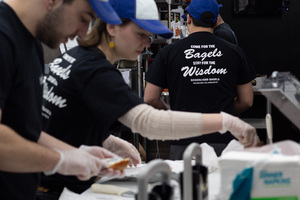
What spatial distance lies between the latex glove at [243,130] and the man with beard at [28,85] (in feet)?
1.79

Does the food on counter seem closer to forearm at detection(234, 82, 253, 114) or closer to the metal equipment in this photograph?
the metal equipment

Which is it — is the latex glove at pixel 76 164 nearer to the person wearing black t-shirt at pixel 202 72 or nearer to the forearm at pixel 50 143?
the forearm at pixel 50 143

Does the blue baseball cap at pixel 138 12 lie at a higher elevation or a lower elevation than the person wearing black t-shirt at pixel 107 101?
higher

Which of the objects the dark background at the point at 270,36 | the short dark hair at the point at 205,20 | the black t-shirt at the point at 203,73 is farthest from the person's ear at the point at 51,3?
the dark background at the point at 270,36

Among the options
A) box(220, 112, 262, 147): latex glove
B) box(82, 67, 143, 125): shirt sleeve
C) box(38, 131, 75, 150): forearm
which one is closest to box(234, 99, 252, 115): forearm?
box(220, 112, 262, 147): latex glove

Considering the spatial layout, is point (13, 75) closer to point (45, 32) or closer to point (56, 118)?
point (45, 32)

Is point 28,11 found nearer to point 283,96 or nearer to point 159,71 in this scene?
point 283,96

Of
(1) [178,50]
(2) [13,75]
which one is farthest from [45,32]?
(1) [178,50]

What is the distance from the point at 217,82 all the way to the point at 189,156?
1.63 metres

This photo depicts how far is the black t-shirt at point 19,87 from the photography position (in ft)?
4.63

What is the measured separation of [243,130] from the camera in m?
1.83

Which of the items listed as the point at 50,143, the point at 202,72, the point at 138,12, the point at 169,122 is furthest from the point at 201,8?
the point at 50,143

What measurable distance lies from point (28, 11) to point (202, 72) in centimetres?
169

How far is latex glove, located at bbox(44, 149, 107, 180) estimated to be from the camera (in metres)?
1.56
